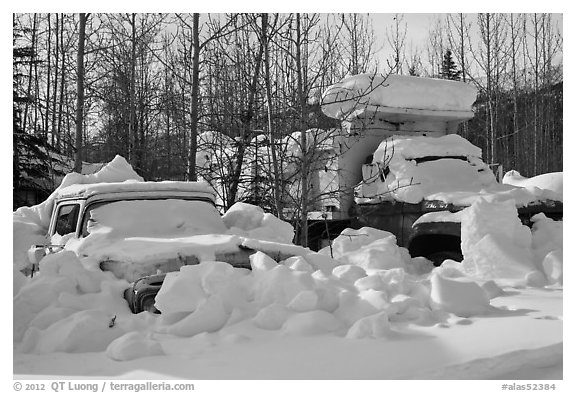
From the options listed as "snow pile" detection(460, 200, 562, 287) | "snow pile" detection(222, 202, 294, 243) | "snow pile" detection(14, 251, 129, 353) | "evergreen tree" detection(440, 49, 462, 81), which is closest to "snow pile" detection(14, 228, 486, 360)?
"snow pile" detection(14, 251, 129, 353)

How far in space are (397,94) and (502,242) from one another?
323 centimetres

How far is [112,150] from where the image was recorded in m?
15.8

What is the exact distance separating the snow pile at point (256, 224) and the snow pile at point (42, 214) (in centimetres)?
175

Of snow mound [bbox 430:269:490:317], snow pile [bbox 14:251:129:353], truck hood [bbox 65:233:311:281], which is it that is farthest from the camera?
truck hood [bbox 65:233:311:281]

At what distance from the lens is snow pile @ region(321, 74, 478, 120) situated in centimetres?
754

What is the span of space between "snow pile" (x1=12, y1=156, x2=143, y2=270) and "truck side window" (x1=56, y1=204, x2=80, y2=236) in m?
0.49

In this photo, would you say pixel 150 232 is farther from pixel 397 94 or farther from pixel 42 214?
pixel 397 94

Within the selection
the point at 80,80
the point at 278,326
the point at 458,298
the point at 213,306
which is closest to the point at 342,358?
the point at 278,326

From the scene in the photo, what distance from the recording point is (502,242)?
561cm

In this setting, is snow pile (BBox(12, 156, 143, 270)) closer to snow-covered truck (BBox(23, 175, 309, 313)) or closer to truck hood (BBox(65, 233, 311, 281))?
snow-covered truck (BBox(23, 175, 309, 313))

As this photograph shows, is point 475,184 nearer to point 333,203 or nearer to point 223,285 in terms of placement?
point 333,203

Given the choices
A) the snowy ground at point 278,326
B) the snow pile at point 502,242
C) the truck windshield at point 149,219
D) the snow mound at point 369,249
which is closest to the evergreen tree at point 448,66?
the snow mound at point 369,249

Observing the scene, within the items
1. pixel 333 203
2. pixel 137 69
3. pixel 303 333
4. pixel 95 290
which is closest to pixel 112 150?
pixel 137 69

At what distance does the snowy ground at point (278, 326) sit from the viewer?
2.80m
